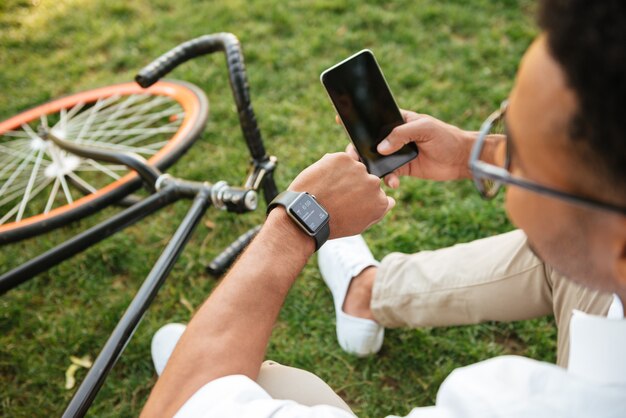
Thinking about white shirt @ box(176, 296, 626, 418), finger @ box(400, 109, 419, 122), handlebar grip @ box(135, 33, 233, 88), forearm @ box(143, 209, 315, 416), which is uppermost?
handlebar grip @ box(135, 33, 233, 88)

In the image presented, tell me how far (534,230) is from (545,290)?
28.8 inches

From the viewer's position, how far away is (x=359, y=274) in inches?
88.3

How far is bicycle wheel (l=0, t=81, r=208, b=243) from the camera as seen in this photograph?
2.86 m

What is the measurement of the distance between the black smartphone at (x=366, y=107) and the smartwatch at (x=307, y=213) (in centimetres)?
38

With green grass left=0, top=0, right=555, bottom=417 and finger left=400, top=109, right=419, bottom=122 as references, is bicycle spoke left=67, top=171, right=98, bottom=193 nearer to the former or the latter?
green grass left=0, top=0, right=555, bottom=417

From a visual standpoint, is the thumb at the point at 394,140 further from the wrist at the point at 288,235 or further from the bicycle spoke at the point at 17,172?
the bicycle spoke at the point at 17,172

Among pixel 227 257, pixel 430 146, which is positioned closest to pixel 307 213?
pixel 430 146

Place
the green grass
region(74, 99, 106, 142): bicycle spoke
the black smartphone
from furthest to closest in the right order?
region(74, 99, 106, 142): bicycle spoke < the green grass < the black smartphone

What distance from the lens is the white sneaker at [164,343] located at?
2080 millimetres

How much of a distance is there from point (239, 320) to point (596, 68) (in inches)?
36.3

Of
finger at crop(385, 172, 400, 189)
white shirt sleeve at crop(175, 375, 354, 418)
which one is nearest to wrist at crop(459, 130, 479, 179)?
finger at crop(385, 172, 400, 189)

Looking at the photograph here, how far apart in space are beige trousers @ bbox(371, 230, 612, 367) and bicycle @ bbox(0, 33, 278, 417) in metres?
0.65

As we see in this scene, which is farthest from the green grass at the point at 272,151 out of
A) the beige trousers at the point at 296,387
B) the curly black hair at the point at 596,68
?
the curly black hair at the point at 596,68

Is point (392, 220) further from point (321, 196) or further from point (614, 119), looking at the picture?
point (614, 119)
